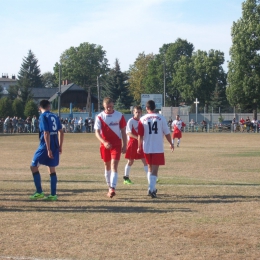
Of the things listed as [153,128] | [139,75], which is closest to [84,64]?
[139,75]

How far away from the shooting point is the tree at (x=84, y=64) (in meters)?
128

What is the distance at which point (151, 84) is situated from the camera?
113 m

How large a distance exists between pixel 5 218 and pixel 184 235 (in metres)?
2.97

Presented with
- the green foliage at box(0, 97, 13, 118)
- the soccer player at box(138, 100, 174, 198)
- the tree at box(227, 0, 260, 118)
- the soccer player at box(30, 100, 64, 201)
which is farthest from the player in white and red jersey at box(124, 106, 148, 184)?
the tree at box(227, 0, 260, 118)

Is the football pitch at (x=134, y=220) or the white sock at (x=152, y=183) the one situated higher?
the white sock at (x=152, y=183)

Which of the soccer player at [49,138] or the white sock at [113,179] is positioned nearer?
the soccer player at [49,138]

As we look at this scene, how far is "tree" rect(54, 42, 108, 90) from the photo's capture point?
5054 inches

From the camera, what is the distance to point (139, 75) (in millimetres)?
121688

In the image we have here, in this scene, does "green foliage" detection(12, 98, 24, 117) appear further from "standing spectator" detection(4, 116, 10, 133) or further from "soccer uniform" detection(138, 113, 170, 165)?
"soccer uniform" detection(138, 113, 170, 165)

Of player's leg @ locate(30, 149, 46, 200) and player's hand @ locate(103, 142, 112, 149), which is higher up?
player's hand @ locate(103, 142, 112, 149)

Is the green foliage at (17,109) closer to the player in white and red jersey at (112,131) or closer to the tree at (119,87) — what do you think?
the tree at (119,87)

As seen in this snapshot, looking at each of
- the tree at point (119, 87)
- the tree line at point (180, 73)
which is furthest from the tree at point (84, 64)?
the tree at point (119, 87)

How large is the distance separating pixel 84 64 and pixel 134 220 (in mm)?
121989

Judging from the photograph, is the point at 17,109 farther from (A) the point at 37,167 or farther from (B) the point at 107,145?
(B) the point at 107,145
